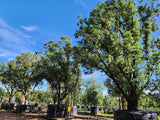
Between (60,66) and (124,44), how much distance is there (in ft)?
37.7

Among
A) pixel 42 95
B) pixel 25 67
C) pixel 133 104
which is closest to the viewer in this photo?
pixel 133 104

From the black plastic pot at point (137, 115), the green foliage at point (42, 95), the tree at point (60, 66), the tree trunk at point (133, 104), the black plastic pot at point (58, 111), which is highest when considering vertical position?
the tree at point (60, 66)

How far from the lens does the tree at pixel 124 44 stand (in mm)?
9453

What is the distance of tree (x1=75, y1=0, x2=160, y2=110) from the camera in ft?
31.0

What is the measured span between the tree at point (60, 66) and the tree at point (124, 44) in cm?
669

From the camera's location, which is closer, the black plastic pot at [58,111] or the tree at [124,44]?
the tree at [124,44]

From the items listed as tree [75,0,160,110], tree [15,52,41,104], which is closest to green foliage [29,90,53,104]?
tree [15,52,41,104]

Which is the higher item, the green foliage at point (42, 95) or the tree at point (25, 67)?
the tree at point (25, 67)

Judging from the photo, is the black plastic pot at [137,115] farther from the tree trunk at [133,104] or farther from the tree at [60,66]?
the tree at [60,66]

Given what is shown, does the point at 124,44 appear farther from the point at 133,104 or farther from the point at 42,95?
the point at 42,95

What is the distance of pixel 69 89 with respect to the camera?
19.7 metres

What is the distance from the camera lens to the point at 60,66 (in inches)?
707

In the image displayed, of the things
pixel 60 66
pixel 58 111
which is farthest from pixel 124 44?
pixel 58 111

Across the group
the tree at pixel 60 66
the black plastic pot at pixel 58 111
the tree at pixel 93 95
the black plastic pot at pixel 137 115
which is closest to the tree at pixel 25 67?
the tree at pixel 60 66
